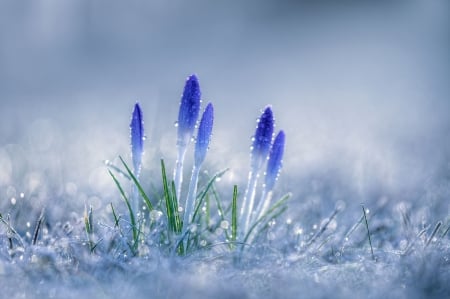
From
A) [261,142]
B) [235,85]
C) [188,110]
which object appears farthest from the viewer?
[235,85]

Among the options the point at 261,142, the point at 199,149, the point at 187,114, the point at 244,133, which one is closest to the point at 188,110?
the point at 187,114

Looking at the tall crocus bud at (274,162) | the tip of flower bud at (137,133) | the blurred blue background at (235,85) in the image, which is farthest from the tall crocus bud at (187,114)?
the blurred blue background at (235,85)

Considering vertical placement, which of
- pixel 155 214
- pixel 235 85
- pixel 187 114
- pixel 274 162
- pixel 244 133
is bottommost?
pixel 155 214

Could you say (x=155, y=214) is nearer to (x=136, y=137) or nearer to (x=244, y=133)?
(x=136, y=137)

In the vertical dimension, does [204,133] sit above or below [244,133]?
below

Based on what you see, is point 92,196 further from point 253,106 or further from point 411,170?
point 253,106

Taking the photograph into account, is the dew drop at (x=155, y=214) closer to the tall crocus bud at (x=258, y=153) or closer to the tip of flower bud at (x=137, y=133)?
the tip of flower bud at (x=137, y=133)

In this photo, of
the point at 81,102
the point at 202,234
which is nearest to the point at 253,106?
the point at 81,102
